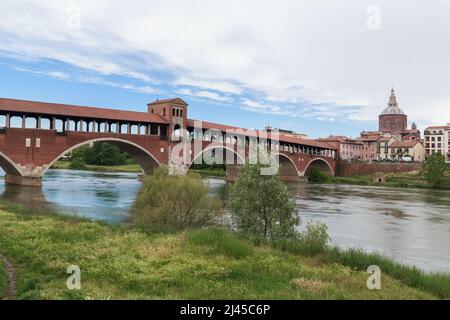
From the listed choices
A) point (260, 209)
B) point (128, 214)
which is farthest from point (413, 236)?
point (128, 214)

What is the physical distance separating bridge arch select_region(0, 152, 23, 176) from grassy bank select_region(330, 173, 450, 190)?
5401 cm

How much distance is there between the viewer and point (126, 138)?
→ 47562 mm

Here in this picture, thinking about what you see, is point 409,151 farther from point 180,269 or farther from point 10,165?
point 180,269

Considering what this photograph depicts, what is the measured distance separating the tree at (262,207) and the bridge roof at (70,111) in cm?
2863

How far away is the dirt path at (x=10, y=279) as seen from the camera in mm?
7452

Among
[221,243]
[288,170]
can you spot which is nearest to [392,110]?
[288,170]

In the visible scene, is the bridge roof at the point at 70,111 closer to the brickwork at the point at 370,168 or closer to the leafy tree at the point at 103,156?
the brickwork at the point at 370,168

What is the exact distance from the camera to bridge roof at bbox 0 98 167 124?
39.2 metres

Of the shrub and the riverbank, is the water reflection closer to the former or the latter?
the shrub

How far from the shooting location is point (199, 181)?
1916 cm
